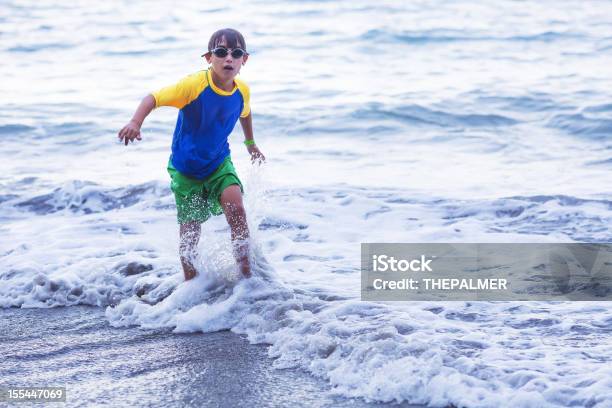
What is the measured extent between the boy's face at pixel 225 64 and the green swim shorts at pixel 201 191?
20.4 inches

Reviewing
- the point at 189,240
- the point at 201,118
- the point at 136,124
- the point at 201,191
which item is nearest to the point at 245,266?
the point at 189,240

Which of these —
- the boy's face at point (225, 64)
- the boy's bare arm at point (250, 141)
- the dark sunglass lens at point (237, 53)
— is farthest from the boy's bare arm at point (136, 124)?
the boy's bare arm at point (250, 141)

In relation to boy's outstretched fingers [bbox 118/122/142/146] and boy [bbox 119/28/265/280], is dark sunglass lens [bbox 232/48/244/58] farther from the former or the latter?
boy's outstretched fingers [bbox 118/122/142/146]

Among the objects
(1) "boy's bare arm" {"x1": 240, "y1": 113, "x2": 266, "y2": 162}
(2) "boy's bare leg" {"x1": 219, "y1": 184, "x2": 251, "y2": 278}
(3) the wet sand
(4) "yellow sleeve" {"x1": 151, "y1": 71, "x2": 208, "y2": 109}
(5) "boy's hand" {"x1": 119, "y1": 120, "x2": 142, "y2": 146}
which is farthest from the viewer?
(1) "boy's bare arm" {"x1": 240, "y1": 113, "x2": 266, "y2": 162}

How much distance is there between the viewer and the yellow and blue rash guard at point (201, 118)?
471 cm

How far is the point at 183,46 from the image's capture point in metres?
17.7

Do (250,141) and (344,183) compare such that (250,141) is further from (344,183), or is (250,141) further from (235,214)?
(344,183)

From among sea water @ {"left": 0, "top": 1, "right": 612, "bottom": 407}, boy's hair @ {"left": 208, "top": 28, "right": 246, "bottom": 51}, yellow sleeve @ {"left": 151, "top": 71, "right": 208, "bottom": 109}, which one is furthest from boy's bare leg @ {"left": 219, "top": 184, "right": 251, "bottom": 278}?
boy's hair @ {"left": 208, "top": 28, "right": 246, "bottom": 51}

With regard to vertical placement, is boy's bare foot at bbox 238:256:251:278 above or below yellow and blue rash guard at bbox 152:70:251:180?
below

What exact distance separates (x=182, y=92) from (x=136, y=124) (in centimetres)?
50

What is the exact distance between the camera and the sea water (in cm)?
426

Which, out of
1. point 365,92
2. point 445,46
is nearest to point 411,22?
point 445,46

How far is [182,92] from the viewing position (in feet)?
15.4

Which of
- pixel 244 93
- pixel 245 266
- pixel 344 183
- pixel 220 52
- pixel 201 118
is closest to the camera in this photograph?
pixel 220 52
